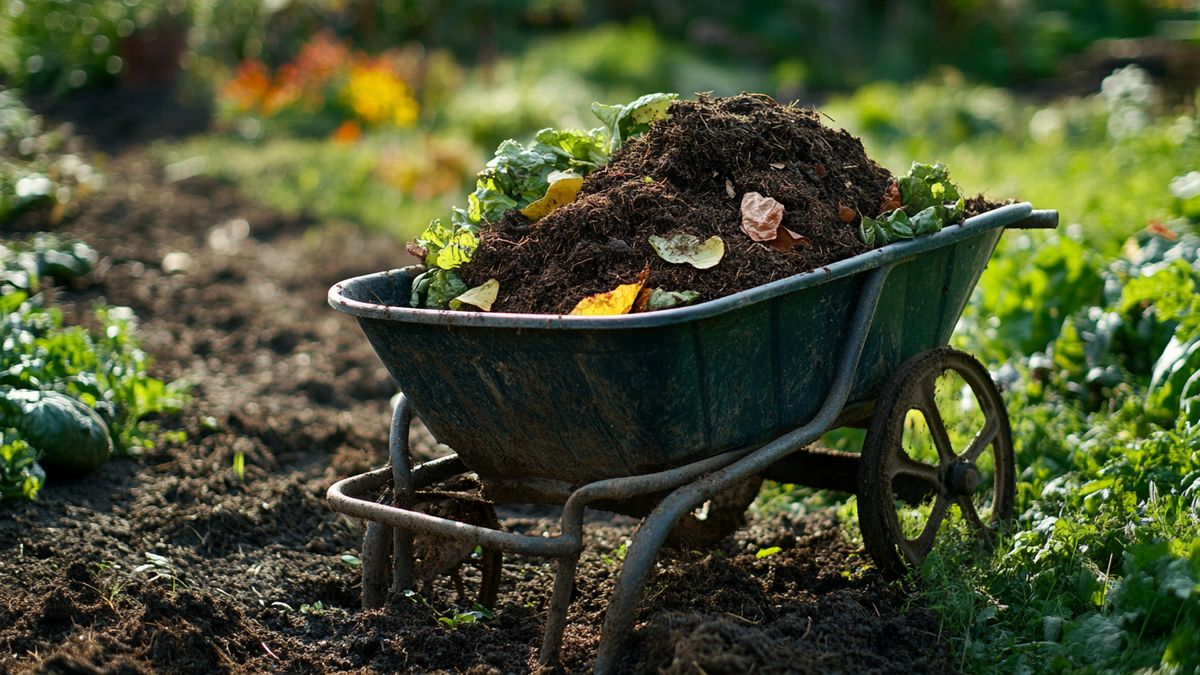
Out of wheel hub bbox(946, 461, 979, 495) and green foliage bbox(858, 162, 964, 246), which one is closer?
green foliage bbox(858, 162, 964, 246)

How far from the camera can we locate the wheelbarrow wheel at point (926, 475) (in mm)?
3057

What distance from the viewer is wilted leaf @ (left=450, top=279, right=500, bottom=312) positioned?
2863mm

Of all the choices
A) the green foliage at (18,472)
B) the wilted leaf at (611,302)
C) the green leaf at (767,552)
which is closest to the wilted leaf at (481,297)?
the wilted leaf at (611,302)

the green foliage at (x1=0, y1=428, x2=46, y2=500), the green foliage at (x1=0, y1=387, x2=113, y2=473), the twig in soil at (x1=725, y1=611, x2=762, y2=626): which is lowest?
the green foliage at (x1=0, y1=428, x2=46, y2=500)

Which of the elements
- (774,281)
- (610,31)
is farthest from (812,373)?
(610,31)

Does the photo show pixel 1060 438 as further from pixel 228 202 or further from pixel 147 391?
pixel 228 202

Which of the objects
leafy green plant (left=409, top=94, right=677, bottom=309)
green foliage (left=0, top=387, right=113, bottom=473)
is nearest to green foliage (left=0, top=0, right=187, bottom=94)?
green foliage (left=0, top=387, right=113, bottom=473)

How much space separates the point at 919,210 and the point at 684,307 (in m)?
0.93

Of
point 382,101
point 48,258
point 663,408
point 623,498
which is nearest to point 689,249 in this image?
point 663,408

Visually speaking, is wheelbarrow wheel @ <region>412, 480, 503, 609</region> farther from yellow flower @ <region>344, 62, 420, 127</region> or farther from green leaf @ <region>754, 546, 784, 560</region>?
yellow flower @ <region>344, 62, 420, 127</region>

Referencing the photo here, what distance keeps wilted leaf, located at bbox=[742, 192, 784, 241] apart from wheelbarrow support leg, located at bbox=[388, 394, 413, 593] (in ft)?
3.21

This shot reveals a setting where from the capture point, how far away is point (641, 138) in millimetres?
3213

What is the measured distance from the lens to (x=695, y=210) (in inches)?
116

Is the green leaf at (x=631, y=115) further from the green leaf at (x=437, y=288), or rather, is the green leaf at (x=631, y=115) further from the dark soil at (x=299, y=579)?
the green leaf at (x=437, y=288)
